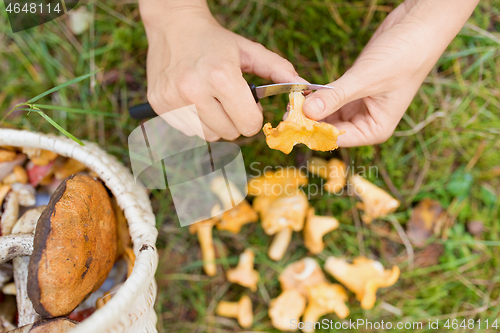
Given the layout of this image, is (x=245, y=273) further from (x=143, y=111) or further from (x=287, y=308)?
(x=143, y=111)

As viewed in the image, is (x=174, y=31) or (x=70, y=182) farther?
(x=174, y=31)

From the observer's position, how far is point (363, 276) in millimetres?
2838

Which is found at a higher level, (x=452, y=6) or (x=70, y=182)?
(x=452, y=6)

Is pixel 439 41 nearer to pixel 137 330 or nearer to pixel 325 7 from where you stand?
pixel 325 7

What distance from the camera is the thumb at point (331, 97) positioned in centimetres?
192

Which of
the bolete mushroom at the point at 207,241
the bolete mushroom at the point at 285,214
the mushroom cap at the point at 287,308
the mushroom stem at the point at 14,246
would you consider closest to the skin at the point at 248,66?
the bolete mushroom at the point at 285,214

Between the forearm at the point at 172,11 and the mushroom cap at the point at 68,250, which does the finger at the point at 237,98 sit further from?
the mushroom cap at the point at 68,250

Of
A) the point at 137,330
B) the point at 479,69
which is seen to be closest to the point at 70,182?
the point at 137,330

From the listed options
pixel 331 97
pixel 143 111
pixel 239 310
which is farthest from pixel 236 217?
pixel 331 97

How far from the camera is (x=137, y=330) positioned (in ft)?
6.36

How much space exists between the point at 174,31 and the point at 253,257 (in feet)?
6.98

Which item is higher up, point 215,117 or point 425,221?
point 215,117

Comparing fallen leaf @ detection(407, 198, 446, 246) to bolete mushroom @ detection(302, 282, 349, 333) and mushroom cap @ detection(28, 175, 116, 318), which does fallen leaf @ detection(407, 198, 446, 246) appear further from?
mushroom cap @ detection(28, 175, 116, 318)

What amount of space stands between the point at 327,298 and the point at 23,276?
2283 mm
